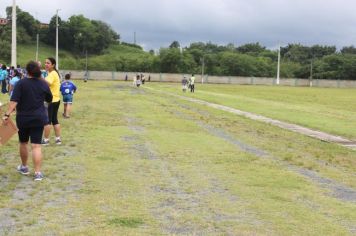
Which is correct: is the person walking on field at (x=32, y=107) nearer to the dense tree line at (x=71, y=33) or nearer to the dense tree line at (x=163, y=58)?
the dense tree line at (x=163, y=58)

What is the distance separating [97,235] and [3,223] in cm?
118

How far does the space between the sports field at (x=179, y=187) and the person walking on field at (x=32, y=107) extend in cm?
60

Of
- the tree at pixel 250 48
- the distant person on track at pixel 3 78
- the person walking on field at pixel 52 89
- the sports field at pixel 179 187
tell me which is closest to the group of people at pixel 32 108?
the sports field at pixel 179 187

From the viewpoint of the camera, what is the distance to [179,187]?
8.66m

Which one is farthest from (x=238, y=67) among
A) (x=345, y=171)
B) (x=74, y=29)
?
(x=345, y=171)

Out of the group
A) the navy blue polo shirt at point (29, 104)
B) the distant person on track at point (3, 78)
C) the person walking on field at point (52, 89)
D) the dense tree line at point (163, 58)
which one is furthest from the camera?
the dense tree line at point (163, 58)

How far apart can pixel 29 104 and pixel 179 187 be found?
2669mm

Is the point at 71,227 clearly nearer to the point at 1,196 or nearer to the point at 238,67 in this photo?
the point at 1,196

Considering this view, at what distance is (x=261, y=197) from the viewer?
811 cm

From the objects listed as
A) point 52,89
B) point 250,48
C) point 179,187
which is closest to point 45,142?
point 52,89

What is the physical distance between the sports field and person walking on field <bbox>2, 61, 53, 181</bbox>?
60 cm

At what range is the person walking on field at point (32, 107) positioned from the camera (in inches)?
347

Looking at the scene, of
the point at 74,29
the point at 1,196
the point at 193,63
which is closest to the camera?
the point at 1,196

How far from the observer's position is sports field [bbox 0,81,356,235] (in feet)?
21.5
